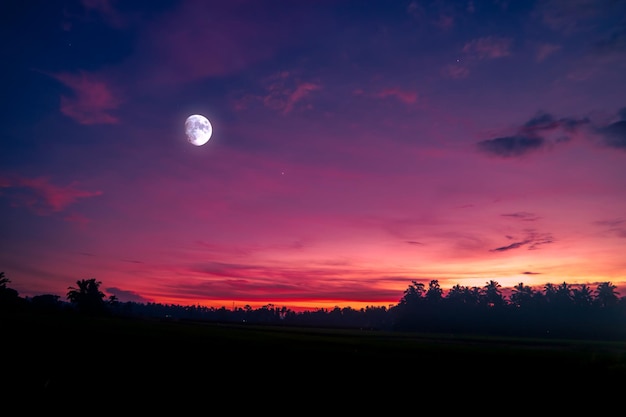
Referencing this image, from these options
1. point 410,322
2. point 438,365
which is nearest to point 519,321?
point 410,322

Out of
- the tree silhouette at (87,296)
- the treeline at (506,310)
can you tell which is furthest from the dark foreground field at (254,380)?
the tree silhouette at (87,296)

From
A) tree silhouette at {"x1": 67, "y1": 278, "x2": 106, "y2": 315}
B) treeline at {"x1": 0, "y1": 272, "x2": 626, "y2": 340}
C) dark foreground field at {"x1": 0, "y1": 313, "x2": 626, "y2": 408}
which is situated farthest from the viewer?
tree silhouette at {"x1": 67, "y1": 278, "x2": 106, "y2": 315}

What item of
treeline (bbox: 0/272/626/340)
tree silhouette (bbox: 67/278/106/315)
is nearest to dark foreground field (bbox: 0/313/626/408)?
treeline (bbox: 0/272/626/340)

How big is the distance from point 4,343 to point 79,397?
796 inches

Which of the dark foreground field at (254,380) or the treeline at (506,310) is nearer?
the dark foreground field at (254,380)

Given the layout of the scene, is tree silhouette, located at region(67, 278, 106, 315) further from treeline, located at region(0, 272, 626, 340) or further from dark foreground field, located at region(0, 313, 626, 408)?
dark foreground field, located at region(0, 313, 626, 408)

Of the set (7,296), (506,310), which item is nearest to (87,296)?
(7,296)

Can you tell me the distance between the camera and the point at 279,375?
67.8 feet

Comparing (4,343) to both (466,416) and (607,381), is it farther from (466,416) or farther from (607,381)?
(607,381)

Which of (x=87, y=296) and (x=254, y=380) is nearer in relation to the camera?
(x=254, y=380)

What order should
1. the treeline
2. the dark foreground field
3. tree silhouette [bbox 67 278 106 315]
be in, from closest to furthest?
the dark foreground field
the treeline
tree silhouette [bbox 67 278 106 315]

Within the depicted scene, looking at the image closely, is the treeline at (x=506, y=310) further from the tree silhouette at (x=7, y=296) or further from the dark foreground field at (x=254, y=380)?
the dark foreground field at (x=254, y=380)

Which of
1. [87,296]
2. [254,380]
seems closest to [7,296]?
[87,296]

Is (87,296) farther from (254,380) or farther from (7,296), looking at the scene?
(254,380)
